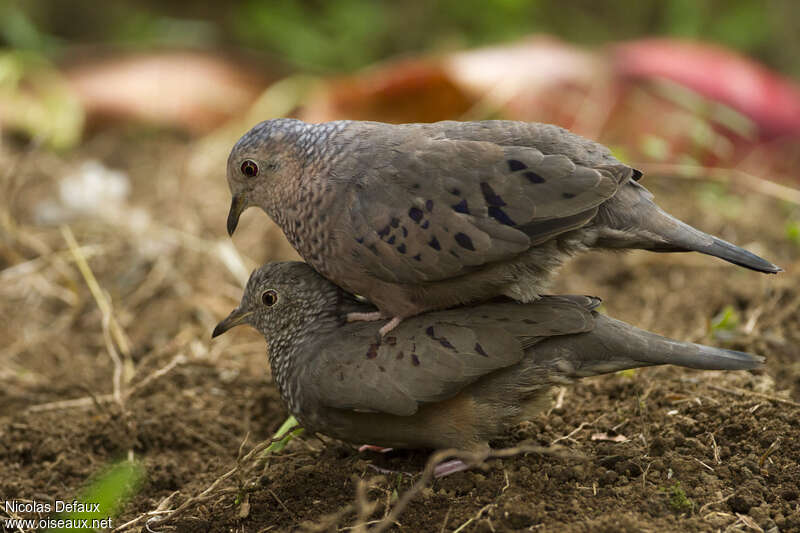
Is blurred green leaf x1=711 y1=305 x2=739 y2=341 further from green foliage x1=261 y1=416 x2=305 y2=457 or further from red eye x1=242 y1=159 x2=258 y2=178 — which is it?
red eye x1=242 y1=159 x2=258 y2=178

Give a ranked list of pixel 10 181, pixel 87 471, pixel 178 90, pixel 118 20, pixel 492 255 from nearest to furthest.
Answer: pixel 492 255 < pixel 87 471 < pixel 10 181 < pixel 178 90 < pixel 118 20

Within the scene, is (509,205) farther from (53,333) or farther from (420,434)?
(53,333)

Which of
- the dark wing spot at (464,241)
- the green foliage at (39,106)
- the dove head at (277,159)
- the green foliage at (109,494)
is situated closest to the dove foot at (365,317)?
the dove head at (277,159)

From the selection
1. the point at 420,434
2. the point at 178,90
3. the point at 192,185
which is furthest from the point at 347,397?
the point at 178,90

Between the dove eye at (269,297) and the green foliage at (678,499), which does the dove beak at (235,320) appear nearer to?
the dove eye at (269,297)

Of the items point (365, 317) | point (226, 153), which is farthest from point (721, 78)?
point (365, 317)

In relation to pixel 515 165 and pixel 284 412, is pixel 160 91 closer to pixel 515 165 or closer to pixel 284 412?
pixel 284 412
